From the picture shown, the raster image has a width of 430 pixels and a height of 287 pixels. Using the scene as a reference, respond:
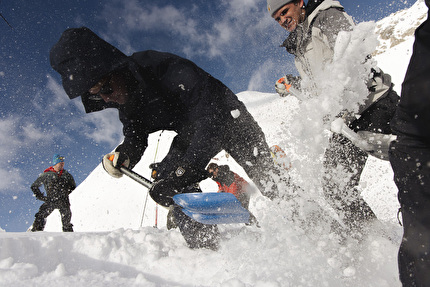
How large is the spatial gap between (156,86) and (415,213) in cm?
164

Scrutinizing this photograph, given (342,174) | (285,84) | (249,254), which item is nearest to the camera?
(249,254)

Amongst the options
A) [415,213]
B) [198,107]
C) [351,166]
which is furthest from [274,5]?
[415,213]

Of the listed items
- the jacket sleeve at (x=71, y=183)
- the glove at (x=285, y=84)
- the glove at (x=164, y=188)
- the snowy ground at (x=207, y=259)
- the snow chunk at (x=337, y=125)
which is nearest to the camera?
the snowy ground at (x=207, y=259)

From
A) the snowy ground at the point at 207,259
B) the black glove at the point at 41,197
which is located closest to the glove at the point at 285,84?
the snowy ground at the point at 207,259

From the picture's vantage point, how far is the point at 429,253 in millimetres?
747

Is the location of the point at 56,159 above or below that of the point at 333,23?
above

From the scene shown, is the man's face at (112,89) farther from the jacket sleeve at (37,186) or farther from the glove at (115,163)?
the jacket sleeve at (37,186)

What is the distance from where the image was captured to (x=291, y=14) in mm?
2174

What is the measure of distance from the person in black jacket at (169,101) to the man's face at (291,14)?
30.6 inches

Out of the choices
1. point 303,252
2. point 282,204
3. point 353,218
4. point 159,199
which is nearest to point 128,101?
point 159,199

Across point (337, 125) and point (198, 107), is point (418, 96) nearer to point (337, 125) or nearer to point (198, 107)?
point (337, 125)

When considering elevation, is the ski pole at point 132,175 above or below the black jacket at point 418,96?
above

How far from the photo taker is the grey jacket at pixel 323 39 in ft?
5.69

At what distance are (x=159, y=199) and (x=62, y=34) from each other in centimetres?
127
